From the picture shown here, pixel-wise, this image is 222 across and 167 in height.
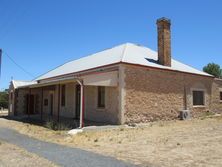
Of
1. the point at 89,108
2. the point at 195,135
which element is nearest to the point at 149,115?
the point at 89,108

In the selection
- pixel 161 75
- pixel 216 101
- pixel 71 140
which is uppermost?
pixel 161 75

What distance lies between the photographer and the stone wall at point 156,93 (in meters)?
17.0

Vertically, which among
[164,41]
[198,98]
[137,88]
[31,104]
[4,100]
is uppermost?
[164,41]

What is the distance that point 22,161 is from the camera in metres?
7.38

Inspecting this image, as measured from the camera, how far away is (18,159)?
25.1 ft

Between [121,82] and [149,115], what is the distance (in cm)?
303

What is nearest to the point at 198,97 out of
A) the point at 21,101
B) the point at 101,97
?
the point at 101,97

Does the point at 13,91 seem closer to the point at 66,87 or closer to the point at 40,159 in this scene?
the point at 66,87

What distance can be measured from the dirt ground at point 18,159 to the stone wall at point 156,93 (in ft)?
27.9

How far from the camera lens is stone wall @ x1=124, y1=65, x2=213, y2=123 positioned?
17.0 meters

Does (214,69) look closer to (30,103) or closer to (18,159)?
(30,103)

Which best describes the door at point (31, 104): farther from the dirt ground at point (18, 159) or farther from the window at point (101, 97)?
the dirt ground at point (18, 159)

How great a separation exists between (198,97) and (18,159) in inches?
659

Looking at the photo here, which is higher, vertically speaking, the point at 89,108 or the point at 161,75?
the point at 161,75
